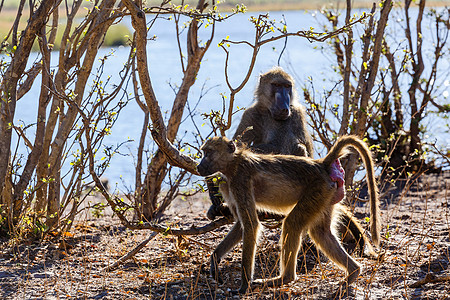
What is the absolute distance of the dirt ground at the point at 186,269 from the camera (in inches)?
151

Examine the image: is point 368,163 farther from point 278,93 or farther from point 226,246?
point 278,93

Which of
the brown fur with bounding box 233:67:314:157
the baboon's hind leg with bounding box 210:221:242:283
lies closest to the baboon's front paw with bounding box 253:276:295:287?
the baboon's hind leg with bounding box 210:221:242:283

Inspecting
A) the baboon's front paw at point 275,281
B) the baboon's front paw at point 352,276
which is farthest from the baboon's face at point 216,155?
the baboon's front paw at point 352,276

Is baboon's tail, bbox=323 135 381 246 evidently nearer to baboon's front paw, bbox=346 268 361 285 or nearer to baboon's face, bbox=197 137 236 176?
baboon's front paw, bbox=346 268 361 285

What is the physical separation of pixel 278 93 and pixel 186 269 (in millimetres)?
1588

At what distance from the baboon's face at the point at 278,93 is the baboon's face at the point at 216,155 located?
3.17ft

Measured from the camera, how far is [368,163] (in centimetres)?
393

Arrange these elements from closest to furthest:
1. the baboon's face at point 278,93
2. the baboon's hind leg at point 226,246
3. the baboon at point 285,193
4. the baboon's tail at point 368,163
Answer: the baboon's tail at point 368,163 < the baboon at point 285,193 < the baboon's hind leg at point 226,246 < the baboon's face at point 278,93

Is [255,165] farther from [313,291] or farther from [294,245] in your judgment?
[313,291]

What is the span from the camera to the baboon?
394cm

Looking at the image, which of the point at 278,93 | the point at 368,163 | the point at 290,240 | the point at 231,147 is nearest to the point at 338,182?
the point at 368,163

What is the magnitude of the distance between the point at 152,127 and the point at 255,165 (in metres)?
0.75

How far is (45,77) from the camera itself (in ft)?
15.6

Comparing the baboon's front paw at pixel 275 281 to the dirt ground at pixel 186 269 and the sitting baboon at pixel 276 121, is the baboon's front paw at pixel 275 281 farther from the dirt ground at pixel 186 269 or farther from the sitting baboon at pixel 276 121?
the sitting baboon at pixel 276 121
